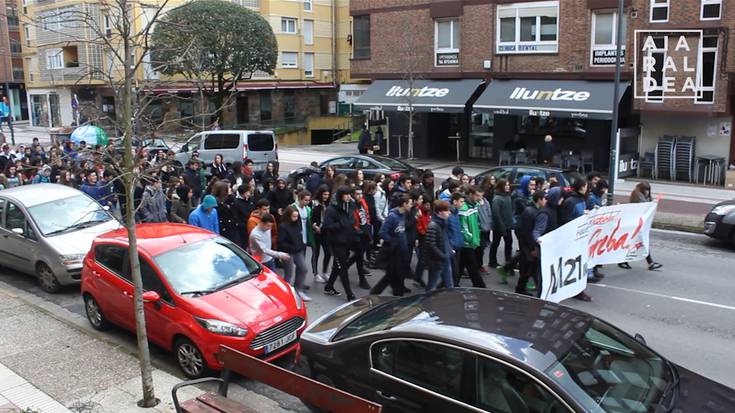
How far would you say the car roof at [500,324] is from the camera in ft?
15.4

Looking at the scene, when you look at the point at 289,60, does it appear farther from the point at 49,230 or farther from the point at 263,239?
the point at 263,239

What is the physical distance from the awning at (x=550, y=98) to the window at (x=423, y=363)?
1984 centimetres

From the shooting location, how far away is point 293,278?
1159 centimetres

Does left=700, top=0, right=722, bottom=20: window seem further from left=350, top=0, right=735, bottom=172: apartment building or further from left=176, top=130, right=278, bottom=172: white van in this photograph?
left=176, top=130, right=278, bottom=172: white van

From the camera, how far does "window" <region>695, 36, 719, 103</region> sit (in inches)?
854

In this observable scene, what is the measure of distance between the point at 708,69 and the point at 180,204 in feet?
59.0

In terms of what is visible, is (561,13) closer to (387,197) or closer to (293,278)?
(387,197)

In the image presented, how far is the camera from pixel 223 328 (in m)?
7.36

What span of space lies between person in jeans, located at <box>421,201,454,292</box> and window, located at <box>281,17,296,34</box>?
40951 millimetres

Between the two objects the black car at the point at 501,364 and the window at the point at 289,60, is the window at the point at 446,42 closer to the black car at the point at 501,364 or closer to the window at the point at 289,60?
the window at the point at 289,60

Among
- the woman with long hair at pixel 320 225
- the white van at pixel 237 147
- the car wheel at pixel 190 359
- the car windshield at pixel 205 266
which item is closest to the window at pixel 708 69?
the white van at pixel 237 147

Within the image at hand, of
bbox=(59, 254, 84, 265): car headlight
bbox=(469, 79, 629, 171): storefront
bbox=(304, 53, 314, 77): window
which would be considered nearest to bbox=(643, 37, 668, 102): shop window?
bbox=(469, 79, 629, 171): storefront

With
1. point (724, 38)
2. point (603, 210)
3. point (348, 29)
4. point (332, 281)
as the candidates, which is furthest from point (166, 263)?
point (348, 29)

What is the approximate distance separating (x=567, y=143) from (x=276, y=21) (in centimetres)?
2770
